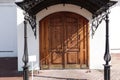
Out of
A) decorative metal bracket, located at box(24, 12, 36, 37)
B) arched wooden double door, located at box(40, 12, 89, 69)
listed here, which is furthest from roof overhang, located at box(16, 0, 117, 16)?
arched wooden double door, located at box(40, 12, 89, 69)

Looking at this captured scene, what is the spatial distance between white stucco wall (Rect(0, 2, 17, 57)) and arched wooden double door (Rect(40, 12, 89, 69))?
18.0ft

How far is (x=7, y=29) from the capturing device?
70.7 ft

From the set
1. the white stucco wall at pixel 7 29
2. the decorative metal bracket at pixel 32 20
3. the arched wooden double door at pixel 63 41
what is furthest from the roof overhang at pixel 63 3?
the white stucco wall at pixel 7 29

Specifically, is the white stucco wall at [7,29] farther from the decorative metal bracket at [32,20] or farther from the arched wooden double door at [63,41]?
the decorative metal bracket at [32,20]

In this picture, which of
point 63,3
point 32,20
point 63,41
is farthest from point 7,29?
point 63,3

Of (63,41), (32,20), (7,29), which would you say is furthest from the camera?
(7,29)

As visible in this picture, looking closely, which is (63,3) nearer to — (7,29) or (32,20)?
(32,20)

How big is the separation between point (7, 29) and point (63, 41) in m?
6.19

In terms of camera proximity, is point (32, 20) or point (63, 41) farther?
point (63, 41)

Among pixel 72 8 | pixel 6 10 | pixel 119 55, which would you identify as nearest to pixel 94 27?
pixel 72 8

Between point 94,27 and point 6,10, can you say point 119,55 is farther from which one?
point 6,10

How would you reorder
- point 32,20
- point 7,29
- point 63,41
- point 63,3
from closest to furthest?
point 32,20
point 63,3
point 63,41
point 7,29

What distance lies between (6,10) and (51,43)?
20.1ft

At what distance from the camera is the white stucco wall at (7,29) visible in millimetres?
21453
